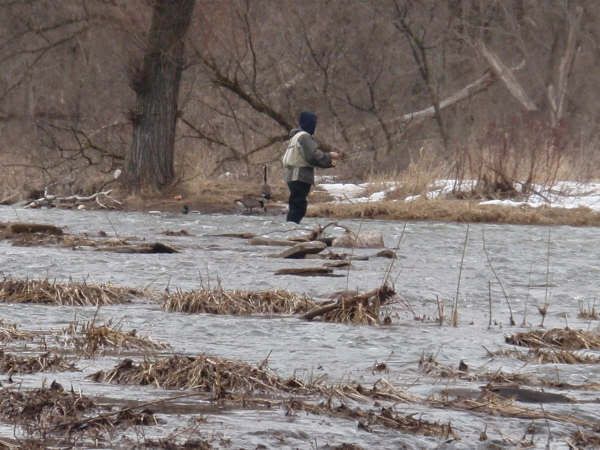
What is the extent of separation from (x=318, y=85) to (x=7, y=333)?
2606cm

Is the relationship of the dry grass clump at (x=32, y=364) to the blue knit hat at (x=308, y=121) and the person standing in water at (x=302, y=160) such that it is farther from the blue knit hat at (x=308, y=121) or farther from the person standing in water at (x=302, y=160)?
the blue knit hat at (x=308, y=121)

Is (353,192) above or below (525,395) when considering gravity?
above

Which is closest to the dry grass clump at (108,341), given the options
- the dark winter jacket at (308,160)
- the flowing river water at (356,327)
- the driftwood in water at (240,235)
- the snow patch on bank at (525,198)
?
the flowing river water at (356,327)

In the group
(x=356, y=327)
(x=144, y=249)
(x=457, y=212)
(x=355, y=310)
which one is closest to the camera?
(x=356, y=327)

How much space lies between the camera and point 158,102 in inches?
1080

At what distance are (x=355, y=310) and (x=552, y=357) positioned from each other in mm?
2032

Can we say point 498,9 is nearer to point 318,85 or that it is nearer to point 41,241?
point 318,85

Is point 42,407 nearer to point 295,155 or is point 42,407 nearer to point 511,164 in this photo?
point 295,155

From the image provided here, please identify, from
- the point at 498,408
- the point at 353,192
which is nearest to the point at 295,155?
the point at 353,192

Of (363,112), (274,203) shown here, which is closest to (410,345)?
(274,203)

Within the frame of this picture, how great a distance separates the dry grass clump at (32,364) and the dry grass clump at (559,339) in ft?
10.7

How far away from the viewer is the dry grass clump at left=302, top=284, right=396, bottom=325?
1002 cm

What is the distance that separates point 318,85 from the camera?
3416 centimetres

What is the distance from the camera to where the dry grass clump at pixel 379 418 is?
6113 mm
